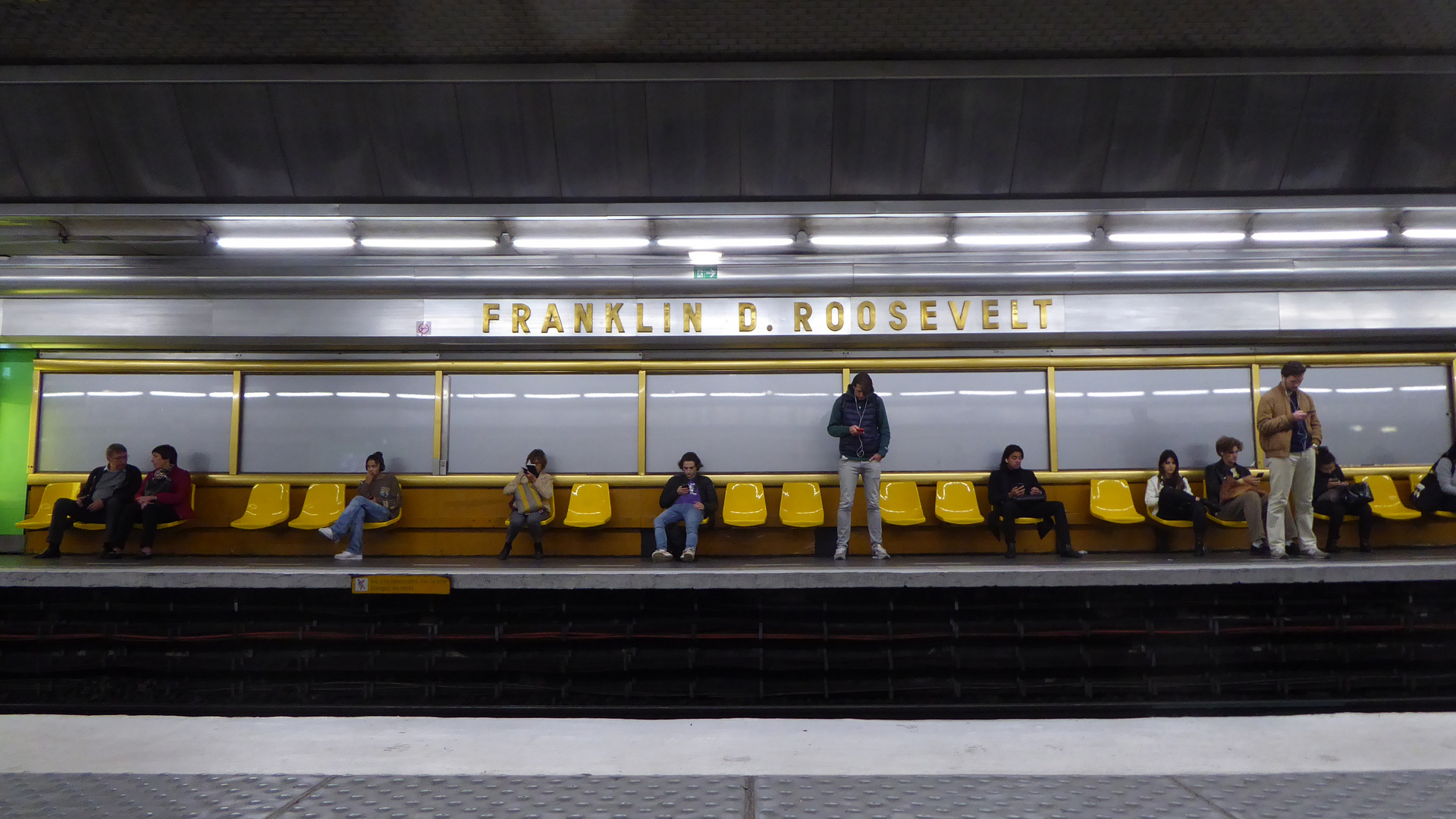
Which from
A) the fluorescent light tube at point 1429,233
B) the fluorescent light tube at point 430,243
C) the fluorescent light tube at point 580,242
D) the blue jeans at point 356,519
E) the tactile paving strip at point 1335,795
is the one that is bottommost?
the tactile paving strip at point 1335,795

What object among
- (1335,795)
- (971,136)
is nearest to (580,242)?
(971,136)

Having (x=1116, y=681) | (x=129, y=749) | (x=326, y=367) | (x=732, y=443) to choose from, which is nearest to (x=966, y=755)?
(x=1116, y=681)

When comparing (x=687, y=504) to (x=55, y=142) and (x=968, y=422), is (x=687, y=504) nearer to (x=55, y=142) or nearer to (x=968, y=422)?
(x=968, y=422)

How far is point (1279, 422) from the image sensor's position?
5.92 metres

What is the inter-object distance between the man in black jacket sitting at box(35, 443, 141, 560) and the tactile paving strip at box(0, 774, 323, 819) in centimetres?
619

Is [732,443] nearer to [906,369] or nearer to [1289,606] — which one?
[906,369]

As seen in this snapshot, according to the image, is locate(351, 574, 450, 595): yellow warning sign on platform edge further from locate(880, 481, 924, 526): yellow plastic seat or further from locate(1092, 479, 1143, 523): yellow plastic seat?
locate(1092, 479, 1143, 523): yellow plastic seat

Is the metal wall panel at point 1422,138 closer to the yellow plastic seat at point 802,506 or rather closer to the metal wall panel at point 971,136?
the metal wall panel at point 971,136

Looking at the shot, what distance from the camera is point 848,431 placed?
6676 millimetres

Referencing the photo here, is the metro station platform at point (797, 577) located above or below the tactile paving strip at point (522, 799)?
above

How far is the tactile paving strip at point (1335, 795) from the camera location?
5.67ft

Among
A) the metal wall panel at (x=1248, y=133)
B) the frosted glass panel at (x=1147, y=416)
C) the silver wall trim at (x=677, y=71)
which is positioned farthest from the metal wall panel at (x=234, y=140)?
the frosted glass panel at (x=1147, y=416)

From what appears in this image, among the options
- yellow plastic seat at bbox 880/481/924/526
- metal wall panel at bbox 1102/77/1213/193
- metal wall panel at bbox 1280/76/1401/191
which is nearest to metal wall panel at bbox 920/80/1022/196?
metal wall panel at bbox 1102/77/1213/193

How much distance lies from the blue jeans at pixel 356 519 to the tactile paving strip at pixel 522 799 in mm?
5352
